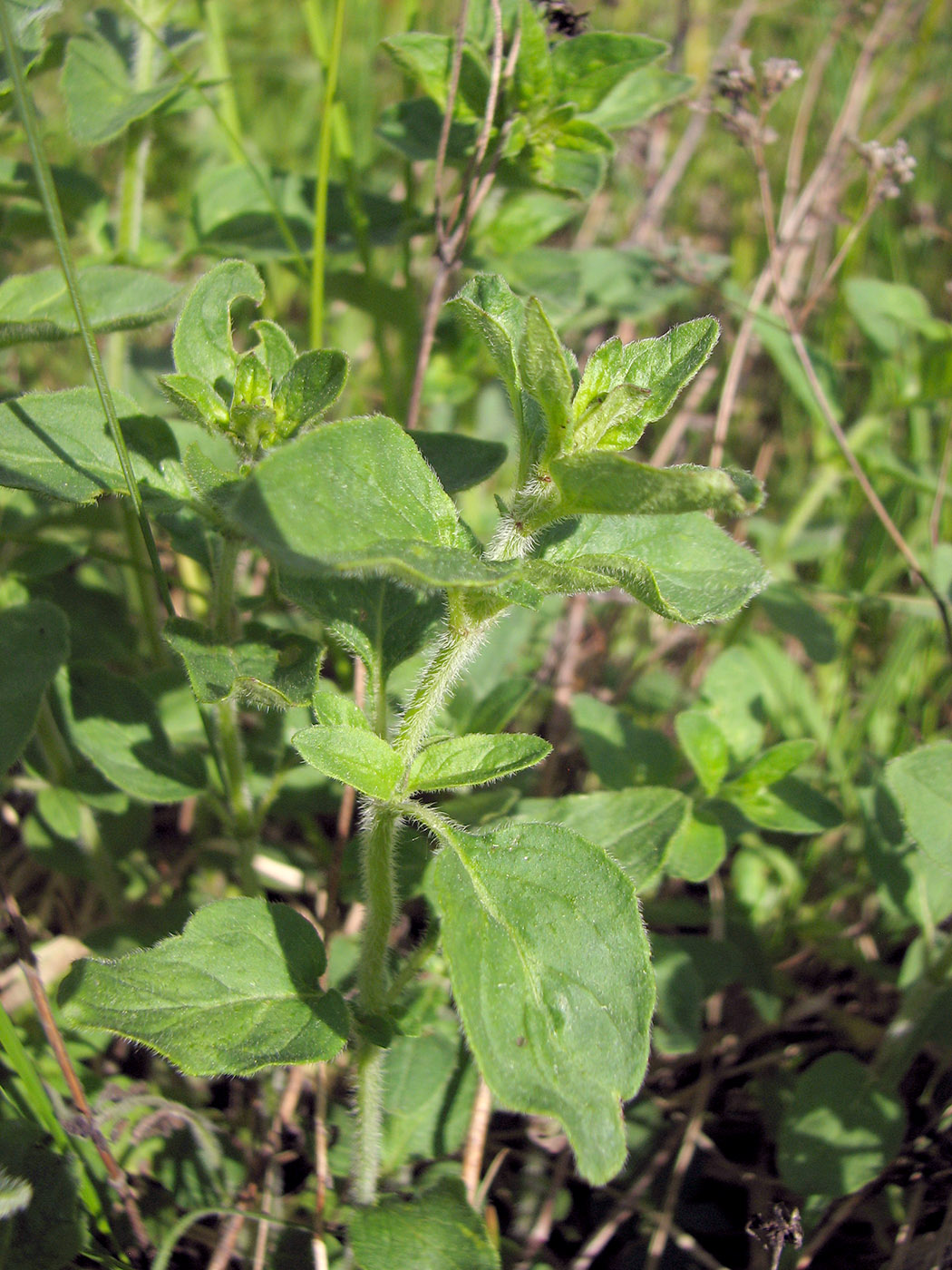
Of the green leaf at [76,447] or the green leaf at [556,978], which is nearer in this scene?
the green leaf at [556,978]

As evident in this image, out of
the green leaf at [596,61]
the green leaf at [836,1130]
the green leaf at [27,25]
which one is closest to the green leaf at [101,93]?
the green leaf at [27,25]

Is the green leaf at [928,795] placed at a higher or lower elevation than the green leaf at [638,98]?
lower

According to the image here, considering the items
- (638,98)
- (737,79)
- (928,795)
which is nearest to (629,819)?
(928,795)

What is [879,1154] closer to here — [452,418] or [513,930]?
[513,930]

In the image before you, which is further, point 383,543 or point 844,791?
point 844,791

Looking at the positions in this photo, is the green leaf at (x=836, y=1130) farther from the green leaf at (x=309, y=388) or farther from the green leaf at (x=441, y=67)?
the green leaf at (x=441, y=67)

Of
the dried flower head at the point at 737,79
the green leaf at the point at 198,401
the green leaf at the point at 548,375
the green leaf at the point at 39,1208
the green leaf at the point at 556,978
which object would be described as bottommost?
the green leaf at the point at 39,1208

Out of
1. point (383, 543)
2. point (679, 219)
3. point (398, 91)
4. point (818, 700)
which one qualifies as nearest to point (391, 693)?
point (383, 543)
